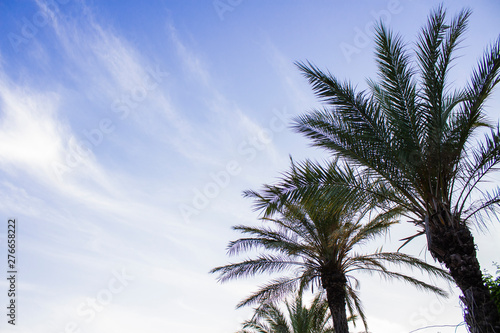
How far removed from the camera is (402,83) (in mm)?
7547

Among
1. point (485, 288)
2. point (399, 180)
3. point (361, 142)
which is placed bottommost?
point (485, 288)

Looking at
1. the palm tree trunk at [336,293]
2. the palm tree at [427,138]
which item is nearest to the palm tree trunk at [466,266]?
the palm tree at [427,138]

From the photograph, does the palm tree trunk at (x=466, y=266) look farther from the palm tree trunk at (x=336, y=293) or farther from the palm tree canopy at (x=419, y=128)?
the palm tree trunk at (x=336, y=293)

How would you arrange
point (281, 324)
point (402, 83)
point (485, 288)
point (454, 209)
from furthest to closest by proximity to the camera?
point (281, 324) → point (402, 83) → point (454, 209) → point (485, 288)

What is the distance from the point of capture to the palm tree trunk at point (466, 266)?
614cm

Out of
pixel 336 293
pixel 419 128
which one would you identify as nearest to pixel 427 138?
pixel 419 128

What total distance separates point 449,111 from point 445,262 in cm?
288

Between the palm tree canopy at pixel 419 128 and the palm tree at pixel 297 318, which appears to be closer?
the palm tree canopy at pixel 419 128

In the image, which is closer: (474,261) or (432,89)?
(474,261)

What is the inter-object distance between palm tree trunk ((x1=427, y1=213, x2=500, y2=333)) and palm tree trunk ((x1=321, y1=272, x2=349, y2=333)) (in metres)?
4.91

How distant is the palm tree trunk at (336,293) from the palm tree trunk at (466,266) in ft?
16.1

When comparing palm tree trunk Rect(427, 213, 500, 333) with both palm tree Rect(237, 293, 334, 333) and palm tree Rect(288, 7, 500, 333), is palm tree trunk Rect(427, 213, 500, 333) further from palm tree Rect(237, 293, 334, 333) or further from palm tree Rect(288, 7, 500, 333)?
palm tree Rect(237, 293, 334, 333)

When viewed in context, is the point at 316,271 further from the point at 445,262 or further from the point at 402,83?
the point at 402,83

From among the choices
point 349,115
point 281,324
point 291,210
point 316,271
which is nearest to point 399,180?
point 349,115
